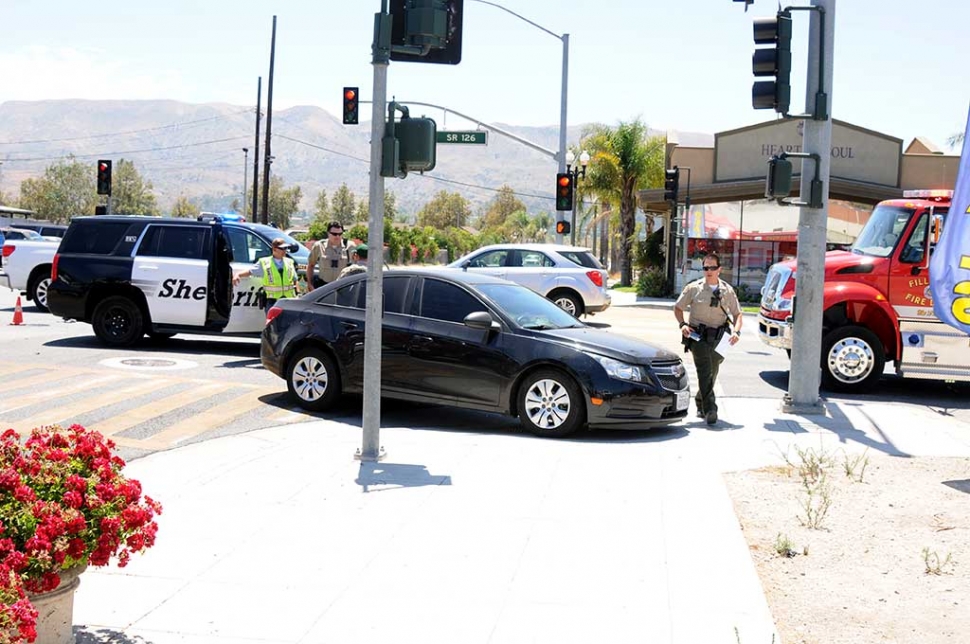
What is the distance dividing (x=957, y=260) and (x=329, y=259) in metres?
8.71

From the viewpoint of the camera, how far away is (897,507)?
7.55 meters

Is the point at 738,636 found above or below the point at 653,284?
below

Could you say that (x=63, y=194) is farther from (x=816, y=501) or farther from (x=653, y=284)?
(x=816, y=501)

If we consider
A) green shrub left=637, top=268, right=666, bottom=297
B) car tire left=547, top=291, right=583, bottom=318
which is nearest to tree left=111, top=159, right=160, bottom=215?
green shrub left=637, top=268, right=666, bottom=297

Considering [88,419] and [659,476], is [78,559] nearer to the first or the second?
[659,476]

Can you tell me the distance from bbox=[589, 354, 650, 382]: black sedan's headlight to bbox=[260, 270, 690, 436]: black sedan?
12mm

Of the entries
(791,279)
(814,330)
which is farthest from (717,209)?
(814,330)

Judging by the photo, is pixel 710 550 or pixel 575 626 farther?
pixel 710 550

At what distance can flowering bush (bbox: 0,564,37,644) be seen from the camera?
3.57 meters

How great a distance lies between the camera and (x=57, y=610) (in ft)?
14.7

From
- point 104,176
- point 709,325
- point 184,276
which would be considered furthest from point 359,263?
point 104,176

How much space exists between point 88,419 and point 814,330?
7611 millimetres

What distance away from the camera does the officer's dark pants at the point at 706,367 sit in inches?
429

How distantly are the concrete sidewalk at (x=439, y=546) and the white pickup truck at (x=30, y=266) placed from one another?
13.5 meters
